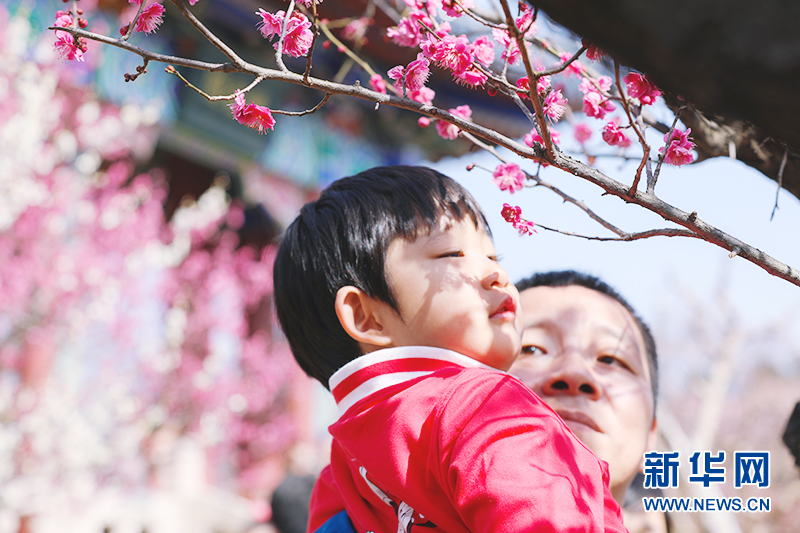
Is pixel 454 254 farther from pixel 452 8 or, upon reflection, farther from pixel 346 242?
pixel 452 8

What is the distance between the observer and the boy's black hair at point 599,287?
169cm

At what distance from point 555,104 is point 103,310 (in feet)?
17.9

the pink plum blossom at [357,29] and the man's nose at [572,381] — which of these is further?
the pink plum blossom at [357,29]

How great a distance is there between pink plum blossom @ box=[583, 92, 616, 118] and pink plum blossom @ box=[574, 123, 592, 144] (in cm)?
98

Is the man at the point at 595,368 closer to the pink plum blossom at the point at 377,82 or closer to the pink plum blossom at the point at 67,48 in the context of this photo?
the pink plum blossom at the point at 377,82

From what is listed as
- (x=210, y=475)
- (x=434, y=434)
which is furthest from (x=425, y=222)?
(x=210, y=475)

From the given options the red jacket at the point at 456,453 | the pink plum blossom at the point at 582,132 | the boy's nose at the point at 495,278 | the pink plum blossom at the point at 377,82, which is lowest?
the red jacket at the point at 456,453

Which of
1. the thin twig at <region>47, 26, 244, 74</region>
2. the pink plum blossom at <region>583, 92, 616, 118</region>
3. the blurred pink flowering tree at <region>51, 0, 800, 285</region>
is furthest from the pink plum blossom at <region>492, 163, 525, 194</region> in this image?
the thin twig at <region>47, 26, 244, 74</region>

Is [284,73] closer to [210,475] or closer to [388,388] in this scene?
[388,388]

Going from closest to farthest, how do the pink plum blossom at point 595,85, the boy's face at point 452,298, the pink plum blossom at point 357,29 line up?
1. the boy's face at point 452,298
2. the pink plum blossom at point 595,85
3. the pink plum blossom at point 357,29

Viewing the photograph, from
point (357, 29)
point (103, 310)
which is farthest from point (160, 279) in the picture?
point (357, 29)

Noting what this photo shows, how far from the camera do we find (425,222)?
125cm

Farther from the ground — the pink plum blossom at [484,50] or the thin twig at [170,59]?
the pink plum blossom at [484,50]

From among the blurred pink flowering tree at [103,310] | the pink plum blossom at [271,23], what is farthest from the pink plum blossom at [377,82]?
the blurred pink flowering tree at [103,310]
